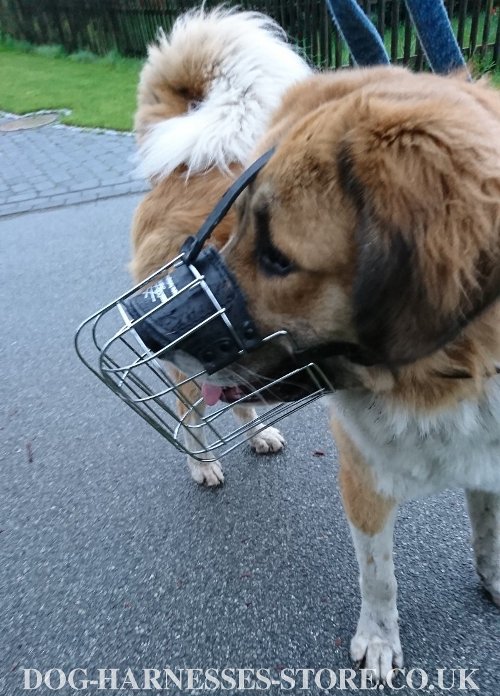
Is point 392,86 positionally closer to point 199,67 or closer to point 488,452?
point 488,452

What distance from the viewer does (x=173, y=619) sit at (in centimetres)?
179

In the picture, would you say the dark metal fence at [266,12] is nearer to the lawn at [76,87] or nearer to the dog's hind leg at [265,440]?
the lawn at [76,87]

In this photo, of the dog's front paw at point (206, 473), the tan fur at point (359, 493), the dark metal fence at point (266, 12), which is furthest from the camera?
the dark metal fence at point (266, 12)

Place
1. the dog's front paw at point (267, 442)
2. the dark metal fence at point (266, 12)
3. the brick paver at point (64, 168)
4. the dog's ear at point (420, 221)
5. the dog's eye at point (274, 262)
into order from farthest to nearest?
1. the dark metal fence at point (266, 12)
2. the brick paver at point (64, 168)
3. the dog's front paw at point (267, 442)
4. the dog's eye at point (274, 262)
5. the dog's ear at point (420, 221)

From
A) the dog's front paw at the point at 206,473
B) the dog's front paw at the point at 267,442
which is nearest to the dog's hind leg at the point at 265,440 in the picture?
the dog's front paw at the point at 267,442

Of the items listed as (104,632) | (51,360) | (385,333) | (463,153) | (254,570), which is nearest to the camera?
(463,153)

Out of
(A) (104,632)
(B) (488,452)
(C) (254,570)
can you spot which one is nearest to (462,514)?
(C) (254,570)

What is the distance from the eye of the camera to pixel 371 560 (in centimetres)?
154

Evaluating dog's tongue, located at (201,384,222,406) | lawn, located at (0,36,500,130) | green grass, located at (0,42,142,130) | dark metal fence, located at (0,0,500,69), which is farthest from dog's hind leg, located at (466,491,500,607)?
green grass, located at (0,42,142,130)

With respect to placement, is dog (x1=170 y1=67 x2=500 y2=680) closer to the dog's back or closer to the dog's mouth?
the dog's mouth

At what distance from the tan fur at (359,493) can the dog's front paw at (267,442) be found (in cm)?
83

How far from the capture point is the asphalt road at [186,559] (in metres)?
1.69

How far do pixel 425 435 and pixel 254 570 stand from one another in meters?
0.93

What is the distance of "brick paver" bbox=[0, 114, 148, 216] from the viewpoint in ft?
16.2
